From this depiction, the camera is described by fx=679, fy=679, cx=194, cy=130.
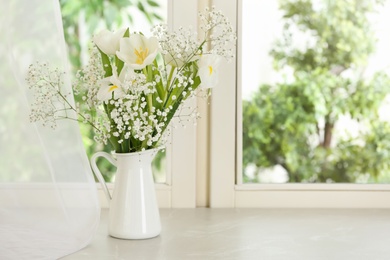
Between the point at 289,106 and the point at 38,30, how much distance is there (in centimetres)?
83

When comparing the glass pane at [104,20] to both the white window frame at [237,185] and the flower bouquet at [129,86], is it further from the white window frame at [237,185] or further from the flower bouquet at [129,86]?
the flower bouquet at [129,86]

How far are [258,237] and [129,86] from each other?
1.58 ft

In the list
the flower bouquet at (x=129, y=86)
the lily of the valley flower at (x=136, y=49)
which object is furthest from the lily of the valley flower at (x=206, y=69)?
the lily of the valley flower at (x=136, y=49)

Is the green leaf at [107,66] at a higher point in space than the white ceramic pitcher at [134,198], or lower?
higher

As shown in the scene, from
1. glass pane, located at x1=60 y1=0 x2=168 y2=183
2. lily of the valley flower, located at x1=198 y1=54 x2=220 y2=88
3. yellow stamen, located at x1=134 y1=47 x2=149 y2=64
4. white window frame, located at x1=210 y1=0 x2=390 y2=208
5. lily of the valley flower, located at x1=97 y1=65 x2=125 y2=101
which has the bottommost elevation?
white window frame, located at x1=210 y1=0 x2=390 y2=208

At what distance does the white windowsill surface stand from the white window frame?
0.04m

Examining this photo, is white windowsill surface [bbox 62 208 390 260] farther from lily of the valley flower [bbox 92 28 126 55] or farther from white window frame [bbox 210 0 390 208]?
lily of the valley flower [bbox 92 28 126 55]

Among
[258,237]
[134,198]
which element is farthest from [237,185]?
[134,198]

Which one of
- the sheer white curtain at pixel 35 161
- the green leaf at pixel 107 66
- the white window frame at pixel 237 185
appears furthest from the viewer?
the white window frame at pixel 237 185

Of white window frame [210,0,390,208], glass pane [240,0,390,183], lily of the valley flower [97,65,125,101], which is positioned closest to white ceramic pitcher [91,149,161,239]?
lily of the valley flower [97,65,125,101]

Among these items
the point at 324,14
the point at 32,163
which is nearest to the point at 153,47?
the point at 32,163

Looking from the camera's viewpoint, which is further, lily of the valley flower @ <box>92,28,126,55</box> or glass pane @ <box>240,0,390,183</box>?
glass pane @ <box>240,0,390,183</box>

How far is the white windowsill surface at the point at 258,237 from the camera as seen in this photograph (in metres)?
1.46

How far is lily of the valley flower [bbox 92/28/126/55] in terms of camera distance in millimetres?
1468
